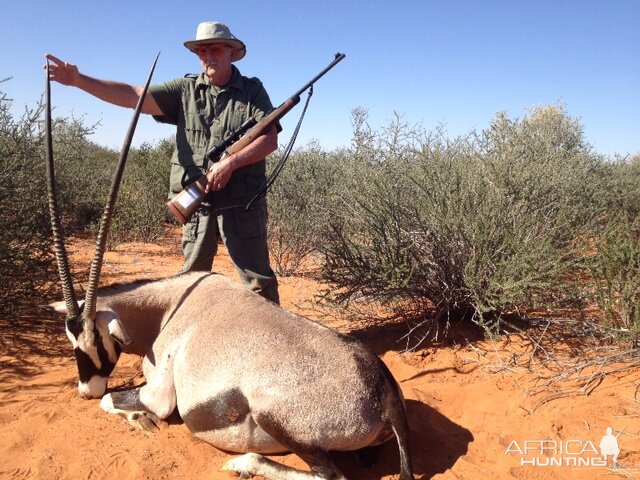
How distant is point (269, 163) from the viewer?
36.9 feet

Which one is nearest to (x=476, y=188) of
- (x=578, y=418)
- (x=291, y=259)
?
(x=578, y=418)

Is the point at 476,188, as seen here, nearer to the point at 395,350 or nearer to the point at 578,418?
the point at 395,350

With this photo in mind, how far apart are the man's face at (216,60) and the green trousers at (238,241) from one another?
1132 millimetres

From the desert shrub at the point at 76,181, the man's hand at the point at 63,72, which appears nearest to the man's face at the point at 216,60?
the man's hand at the point at 63,72

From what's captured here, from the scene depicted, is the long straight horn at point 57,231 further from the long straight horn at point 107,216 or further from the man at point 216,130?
the man at point 216,130

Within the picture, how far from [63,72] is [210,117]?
1.17 m

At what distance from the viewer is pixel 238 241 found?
4301mm

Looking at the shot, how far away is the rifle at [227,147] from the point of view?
3.82 meters

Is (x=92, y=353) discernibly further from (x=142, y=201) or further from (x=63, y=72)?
(x=142, y=201)

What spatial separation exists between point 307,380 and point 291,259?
19.7ft

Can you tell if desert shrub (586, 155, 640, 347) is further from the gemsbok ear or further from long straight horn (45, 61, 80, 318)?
long straight horn (45, 61, 80, 318)

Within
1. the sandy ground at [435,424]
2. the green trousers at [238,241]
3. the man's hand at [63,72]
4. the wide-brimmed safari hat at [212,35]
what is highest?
the wide-brimmed safari hat at [212,35]

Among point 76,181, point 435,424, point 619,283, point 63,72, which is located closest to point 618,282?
point 619,283

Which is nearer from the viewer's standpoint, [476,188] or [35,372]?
[35,372]
